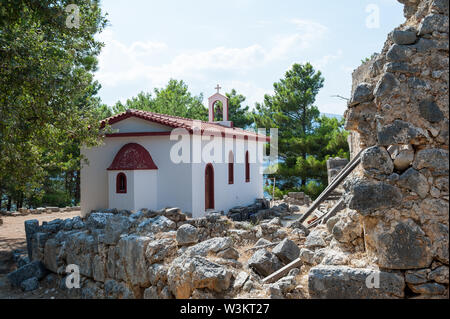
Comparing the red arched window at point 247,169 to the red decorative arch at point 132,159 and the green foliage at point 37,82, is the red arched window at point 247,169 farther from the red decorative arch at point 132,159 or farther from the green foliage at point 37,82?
the green foliage at point 37,82

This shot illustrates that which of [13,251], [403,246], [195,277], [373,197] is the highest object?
[373,197]

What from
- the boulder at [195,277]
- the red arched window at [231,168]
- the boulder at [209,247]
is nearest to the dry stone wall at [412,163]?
the boulder at [195,277]

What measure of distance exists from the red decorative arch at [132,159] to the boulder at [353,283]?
10.1 m

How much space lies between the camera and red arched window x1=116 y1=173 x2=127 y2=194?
13.4 m

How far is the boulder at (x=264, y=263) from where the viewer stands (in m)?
5.11

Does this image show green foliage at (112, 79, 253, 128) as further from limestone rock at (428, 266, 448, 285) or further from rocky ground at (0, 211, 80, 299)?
limestone rock at (428, 266, 448, 285)

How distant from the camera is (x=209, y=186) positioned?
15.0 metres

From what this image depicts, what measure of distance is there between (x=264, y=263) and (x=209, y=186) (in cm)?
996

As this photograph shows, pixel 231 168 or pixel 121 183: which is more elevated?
pixel 231 168

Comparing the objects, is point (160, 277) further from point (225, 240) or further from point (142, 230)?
point (142, 230)

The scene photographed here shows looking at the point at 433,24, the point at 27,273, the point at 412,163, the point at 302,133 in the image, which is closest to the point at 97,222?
the point at 27,273

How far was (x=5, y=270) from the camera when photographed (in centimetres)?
913

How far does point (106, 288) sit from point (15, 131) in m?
4.61

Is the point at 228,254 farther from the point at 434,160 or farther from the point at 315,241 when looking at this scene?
the point at 434,160
